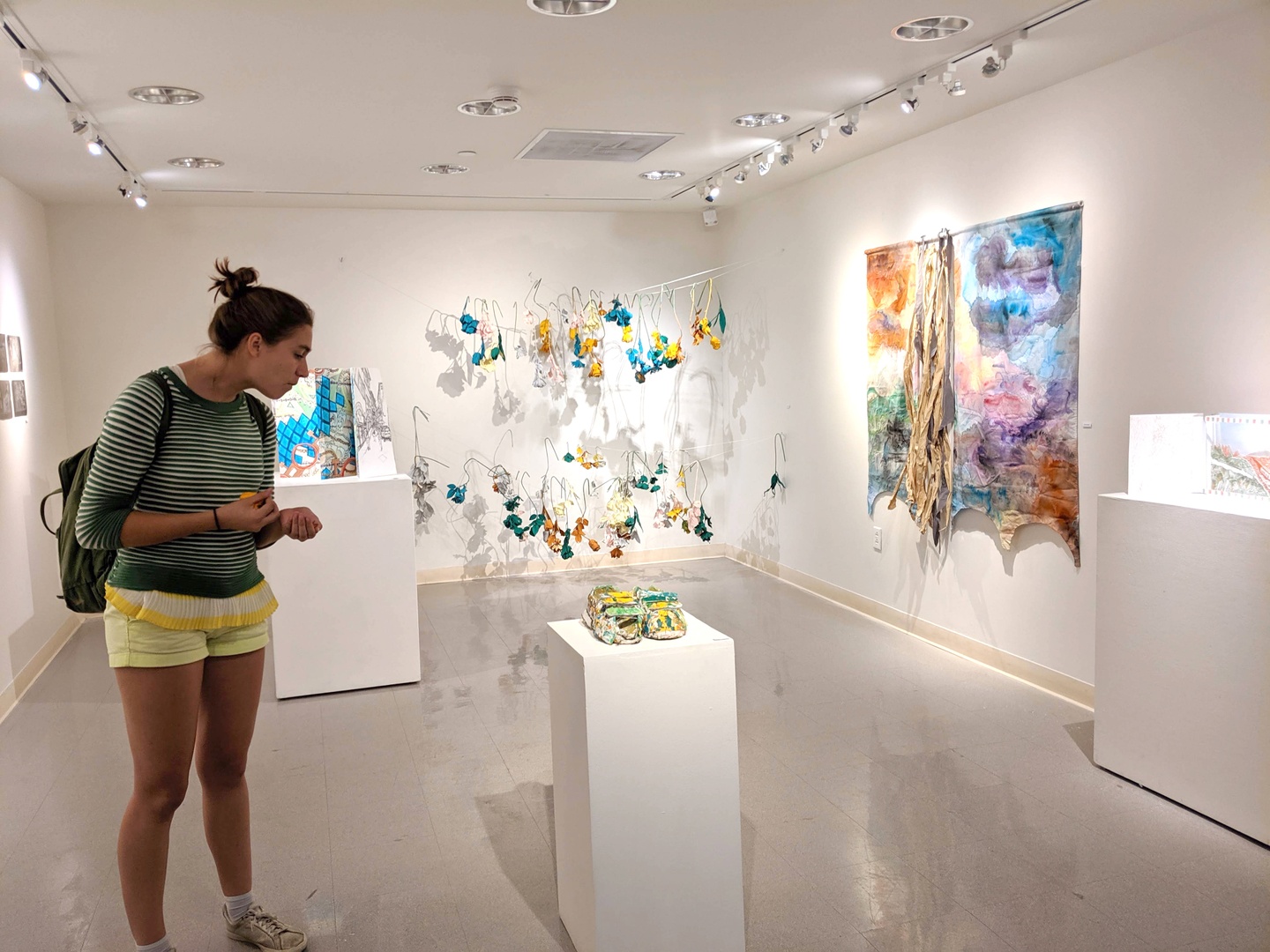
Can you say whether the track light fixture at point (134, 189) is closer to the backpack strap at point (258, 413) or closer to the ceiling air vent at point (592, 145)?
the ceiling air vent at point (592, 145)

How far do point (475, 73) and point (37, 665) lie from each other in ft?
12.6

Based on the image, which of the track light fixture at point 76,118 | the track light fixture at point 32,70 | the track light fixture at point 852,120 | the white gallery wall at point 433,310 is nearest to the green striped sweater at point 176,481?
the track light fixture at point 32,70

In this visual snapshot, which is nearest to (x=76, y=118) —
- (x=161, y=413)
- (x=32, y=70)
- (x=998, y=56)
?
(x=32, y=70)

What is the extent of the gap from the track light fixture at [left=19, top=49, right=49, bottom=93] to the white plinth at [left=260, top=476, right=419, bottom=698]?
73.6 inches

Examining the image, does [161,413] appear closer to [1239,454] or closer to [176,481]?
[176,481]

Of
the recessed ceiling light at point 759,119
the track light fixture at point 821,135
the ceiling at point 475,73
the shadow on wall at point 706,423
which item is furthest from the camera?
the shadow on wall at point 706,423

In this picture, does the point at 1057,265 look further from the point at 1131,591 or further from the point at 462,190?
the point at 462,190

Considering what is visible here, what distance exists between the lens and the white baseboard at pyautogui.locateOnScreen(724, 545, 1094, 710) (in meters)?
4.41

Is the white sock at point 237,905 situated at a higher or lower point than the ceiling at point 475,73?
lower

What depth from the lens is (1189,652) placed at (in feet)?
10.7

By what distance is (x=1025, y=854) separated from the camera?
3.02 metres

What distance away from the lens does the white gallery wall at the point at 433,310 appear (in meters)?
6.75

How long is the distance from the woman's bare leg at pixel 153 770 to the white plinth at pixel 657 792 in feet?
2.83

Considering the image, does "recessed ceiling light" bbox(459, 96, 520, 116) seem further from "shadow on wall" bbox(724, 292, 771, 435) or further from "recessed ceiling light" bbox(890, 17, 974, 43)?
"shadow on wall" bbox(724, 292, 771, 435)
